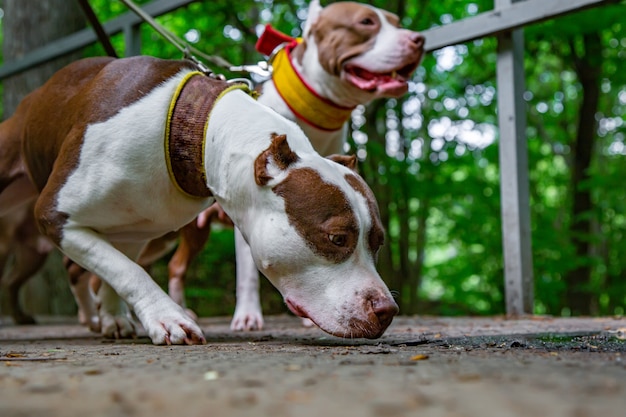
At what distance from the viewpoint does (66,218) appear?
2.59 meters

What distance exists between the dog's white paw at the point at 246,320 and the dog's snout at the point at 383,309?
4.84 feet

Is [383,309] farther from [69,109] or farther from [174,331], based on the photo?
[69,109]

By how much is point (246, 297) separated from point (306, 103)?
3.21 feet

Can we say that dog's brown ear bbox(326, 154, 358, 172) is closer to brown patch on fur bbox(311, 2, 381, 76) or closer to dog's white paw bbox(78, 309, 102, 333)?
brown patch on fur bbox(311, 2, 381, 76)

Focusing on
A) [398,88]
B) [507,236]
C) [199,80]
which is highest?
[398,88]

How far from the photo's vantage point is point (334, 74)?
3824 millimetres

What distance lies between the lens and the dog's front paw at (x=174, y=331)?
2328mm

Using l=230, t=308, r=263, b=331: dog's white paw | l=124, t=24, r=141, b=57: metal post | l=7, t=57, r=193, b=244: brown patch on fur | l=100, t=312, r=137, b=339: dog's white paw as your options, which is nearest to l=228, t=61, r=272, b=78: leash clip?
Result: l=7, t=57, r=193, b=244: brown patch on fur

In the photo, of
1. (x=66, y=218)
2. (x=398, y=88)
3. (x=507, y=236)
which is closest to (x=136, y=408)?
(x=66, y=218)

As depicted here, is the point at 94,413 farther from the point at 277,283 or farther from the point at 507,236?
the point at 507,236

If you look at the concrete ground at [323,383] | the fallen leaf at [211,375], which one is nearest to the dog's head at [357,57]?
the concrete ground at [323,383]

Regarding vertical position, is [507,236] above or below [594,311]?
above

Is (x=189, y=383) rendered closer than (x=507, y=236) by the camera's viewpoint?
Yes

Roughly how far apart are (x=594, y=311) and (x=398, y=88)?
5.96 metres
